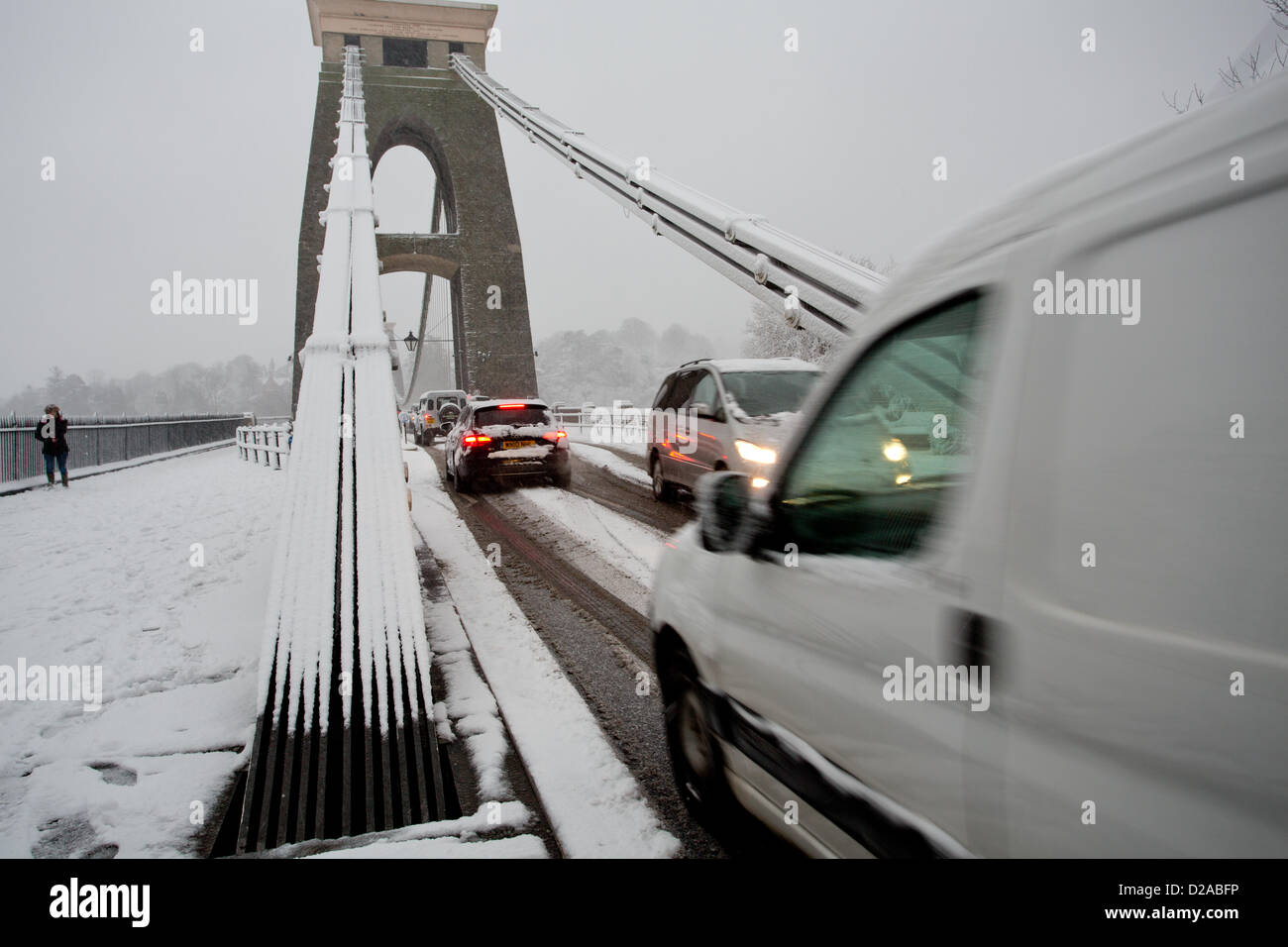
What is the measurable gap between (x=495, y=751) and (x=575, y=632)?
191cm

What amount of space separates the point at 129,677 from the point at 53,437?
15.1 metres

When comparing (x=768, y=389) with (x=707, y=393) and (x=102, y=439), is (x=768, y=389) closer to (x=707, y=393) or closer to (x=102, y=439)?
(x=707, y=393)

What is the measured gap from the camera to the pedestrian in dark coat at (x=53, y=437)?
656 inches

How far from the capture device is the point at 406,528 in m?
4.80

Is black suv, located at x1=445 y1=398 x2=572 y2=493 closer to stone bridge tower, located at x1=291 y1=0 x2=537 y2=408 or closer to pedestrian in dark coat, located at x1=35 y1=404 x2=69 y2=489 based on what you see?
pedestrian in dark coat, located at x1=35 y1=404 x2=69 y2=489

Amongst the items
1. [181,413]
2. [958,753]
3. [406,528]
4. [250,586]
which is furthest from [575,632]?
[181,413]

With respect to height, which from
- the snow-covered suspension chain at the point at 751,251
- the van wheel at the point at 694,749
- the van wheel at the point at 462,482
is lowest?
the van wheel at the point at 694,749

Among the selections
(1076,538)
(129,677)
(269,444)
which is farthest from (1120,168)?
(269,444)

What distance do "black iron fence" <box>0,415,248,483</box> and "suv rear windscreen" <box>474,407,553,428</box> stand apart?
11.6m

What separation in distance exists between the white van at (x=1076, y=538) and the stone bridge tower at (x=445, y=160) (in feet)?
135

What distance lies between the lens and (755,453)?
852cm

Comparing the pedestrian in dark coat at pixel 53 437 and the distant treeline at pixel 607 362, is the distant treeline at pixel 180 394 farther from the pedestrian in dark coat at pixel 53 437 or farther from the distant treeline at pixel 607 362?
the distant treeline at pixel 607 362

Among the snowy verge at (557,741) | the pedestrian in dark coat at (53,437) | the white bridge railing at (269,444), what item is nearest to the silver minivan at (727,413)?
the snowy verge at (557,741)
